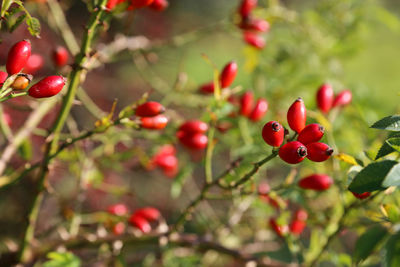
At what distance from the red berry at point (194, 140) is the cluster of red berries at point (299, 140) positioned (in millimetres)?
461

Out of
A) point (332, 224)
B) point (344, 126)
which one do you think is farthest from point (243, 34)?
point (332, 224)

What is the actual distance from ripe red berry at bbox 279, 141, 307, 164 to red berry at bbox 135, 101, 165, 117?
1.07 feet

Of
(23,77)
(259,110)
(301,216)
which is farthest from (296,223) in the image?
(23,77)

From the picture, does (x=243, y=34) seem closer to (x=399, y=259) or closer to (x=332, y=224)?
(x=332, y=224)

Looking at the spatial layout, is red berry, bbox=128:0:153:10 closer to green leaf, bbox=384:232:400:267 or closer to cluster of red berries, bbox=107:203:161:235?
green leaf, bbox=384:232:400:267

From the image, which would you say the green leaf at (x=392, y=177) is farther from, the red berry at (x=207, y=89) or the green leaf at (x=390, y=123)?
the red berry at (x=207, y=89)

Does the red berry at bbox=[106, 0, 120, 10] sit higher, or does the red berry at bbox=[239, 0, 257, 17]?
the red berry at bbox=[106, 0, 120, 10]

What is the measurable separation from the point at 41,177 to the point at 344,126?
1.33 meters

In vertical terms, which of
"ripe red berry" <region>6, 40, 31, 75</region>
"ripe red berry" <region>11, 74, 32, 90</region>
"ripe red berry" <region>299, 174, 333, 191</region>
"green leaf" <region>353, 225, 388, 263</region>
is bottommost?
"ripe red berry" <region>299, 174, 333, 191</region>

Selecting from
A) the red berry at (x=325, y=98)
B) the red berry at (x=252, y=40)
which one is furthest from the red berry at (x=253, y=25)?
the red berry at (x=325, y=98)

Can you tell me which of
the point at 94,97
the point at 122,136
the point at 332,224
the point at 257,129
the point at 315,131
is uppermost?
the point at 315,131

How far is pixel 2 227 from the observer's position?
2492 millimetres

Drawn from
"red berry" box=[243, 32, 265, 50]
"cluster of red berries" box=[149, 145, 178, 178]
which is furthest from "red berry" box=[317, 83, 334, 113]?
"cluster of red berries" box=[149, 145, 178, 178]

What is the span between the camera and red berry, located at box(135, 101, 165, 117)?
101 centimetres
